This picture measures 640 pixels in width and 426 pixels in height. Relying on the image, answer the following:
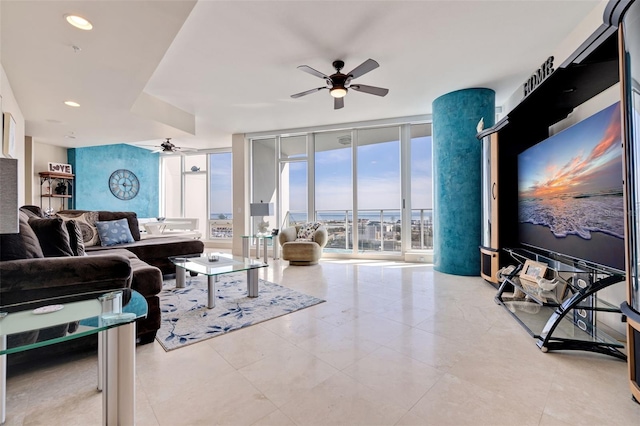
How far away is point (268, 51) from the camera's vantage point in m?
3.10

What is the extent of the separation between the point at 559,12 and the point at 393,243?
13.6ft

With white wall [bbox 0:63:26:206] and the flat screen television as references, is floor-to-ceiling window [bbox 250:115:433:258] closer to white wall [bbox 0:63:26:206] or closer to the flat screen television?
the flat screen television

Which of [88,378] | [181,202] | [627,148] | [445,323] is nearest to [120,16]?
[88,378]

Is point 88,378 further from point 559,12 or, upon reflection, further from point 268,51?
point 559,12

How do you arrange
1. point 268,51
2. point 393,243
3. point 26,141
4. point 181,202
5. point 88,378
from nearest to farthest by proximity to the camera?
1. point 88,378
2. point 268,51
3. point 26,141
4. point 393,243
5. point 181,202

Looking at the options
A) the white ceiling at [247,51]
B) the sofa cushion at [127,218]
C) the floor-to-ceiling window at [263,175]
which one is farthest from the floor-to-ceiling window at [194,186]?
the sofa cushion at [127,218]

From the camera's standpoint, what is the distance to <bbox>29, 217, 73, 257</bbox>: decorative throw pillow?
6.70ft

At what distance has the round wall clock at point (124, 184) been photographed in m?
7.25

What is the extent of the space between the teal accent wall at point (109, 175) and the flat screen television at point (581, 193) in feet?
28.9

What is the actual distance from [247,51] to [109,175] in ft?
20.5

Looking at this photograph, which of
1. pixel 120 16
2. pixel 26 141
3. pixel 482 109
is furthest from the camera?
pixel 26 141

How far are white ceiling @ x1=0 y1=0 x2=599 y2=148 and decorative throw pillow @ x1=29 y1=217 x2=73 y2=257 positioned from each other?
155 centimetres

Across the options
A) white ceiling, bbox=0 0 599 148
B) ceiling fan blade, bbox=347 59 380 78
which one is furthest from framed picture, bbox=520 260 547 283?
ceiling fan blade, bbox=347 59 380 78

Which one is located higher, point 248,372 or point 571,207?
point 571,207
